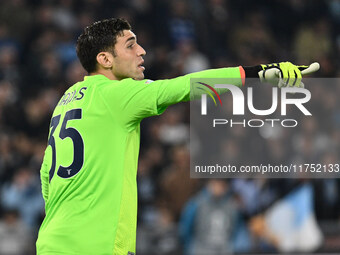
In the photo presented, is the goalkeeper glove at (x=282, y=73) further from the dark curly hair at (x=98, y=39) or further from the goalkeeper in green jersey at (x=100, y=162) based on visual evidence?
the dark curly hair at (x=98, y=39)

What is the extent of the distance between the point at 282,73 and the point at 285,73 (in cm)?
2

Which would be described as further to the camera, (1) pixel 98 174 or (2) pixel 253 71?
(1) pixel 98 174

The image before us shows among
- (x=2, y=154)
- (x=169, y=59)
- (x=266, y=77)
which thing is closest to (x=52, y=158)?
(x=266, y=77)

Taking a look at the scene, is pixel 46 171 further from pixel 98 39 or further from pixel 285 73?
pixel 285 73

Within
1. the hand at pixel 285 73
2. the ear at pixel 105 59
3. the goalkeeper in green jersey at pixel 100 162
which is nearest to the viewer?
the hand at pixel 285 73

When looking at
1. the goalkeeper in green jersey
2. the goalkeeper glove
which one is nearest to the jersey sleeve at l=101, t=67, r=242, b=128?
the goalkeeper in green jersey

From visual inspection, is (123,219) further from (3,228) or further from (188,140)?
(188,140)

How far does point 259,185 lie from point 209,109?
Answer: 166 centimetres

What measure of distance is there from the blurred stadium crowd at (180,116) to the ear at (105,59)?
4.05 metres

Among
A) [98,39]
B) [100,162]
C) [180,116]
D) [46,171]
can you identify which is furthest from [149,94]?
[180,116]

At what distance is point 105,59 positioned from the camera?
4062 mm

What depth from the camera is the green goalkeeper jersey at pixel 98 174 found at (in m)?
3.72

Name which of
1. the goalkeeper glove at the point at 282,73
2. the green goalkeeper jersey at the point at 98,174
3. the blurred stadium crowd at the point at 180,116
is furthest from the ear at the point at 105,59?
the blurred stadium crowd at the point at 180,116

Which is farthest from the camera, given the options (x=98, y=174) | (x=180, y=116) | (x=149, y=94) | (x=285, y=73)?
(x=180, y=116)
